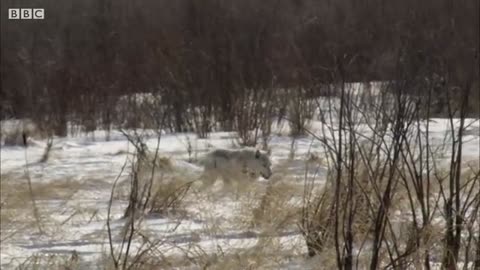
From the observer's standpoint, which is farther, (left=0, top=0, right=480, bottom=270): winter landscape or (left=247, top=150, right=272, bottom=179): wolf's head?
(left=247, top=150, right=272, bottom=179): wolf's head

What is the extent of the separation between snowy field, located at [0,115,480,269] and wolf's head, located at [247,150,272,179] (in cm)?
14

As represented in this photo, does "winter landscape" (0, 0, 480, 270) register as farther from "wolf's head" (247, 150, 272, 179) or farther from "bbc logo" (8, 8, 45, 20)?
"bbc logo" (8, 8, 45, 20)

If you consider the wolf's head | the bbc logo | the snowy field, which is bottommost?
the snowy field

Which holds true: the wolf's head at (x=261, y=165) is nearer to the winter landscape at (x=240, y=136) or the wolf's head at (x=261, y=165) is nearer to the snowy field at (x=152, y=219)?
the winter landscape at (x=240, y=136)

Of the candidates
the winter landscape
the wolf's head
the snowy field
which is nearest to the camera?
the winter landscape

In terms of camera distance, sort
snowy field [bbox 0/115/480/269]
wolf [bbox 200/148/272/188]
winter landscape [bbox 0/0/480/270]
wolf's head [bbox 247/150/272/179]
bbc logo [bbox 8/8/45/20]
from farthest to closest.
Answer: bbc logo [bbox 8/8/45/20]
wolf's head [bbox 247/150/272/179]
wolf [bbox 200/148/272/188]
snowy field [bbox 0/115/480/269]
winter landscape [bbox 0/0/480/270]

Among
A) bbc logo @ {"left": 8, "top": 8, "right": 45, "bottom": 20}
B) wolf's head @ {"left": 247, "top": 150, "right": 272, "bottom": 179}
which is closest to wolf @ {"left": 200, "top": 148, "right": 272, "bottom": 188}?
wolf's head @ {"left": 247, "top": 150, "right": 272, "bottom": 179}

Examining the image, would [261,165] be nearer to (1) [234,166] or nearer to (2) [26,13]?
(1) [234,166]

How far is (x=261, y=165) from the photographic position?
714 centimetres

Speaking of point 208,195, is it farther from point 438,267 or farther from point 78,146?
point 78,146

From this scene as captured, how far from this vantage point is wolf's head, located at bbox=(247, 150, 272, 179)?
7.00 meters

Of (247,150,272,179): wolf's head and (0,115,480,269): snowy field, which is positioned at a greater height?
(247,150,272,179): wolf's head

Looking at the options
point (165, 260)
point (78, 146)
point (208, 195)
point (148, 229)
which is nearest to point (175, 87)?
point (78, 146)

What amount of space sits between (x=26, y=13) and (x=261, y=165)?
36.5ft
